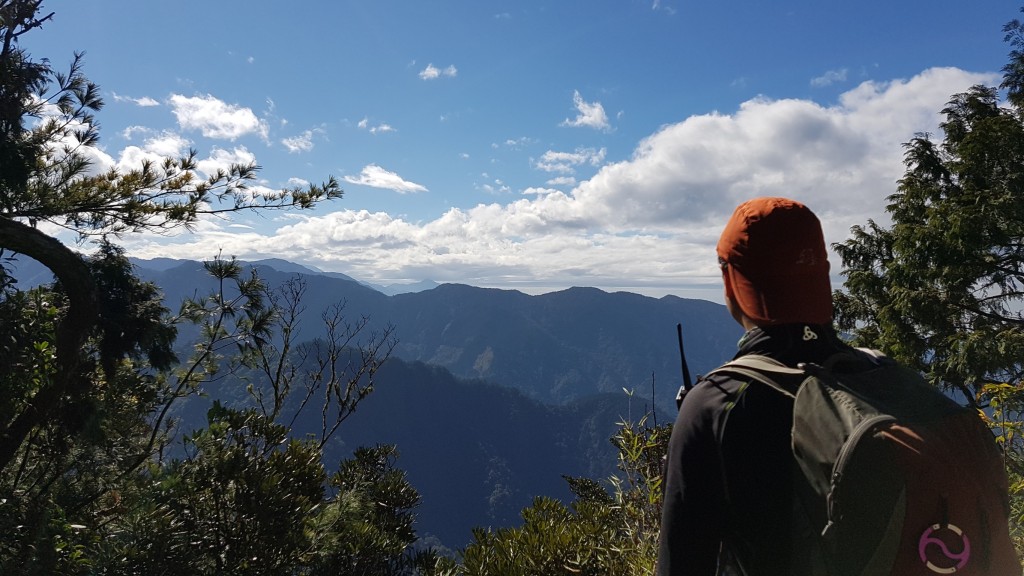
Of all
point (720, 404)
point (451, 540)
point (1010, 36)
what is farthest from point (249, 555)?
point (451, 540)

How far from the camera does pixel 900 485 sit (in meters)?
0.90

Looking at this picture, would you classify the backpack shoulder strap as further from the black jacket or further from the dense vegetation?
the dense vegetation

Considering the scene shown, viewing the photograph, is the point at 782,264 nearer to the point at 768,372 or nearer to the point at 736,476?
the point at 768,372

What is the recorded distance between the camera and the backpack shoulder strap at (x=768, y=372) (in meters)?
1.06

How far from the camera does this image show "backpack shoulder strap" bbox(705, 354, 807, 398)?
106 cm

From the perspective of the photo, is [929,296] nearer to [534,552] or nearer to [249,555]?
[534,552]

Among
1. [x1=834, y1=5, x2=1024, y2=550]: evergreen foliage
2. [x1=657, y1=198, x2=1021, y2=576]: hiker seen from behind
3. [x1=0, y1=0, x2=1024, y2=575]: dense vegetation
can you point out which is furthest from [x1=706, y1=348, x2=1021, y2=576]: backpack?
[x1=834, y1=5, x2=1024, y2=550]: evergreen foliage

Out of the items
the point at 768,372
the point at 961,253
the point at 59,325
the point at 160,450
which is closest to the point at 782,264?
the point at 768,372

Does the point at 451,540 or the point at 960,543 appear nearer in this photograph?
the point at 960,543

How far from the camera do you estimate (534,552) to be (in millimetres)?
2738

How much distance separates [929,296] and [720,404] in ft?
55.8

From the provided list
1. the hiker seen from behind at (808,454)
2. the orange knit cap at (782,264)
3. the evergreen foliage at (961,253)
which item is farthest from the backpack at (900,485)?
the evergreen foliage at (961,253)

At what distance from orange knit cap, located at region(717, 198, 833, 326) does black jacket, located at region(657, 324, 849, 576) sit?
56 mm

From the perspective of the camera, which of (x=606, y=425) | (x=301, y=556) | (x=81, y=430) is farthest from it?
(x=606, y=425)
